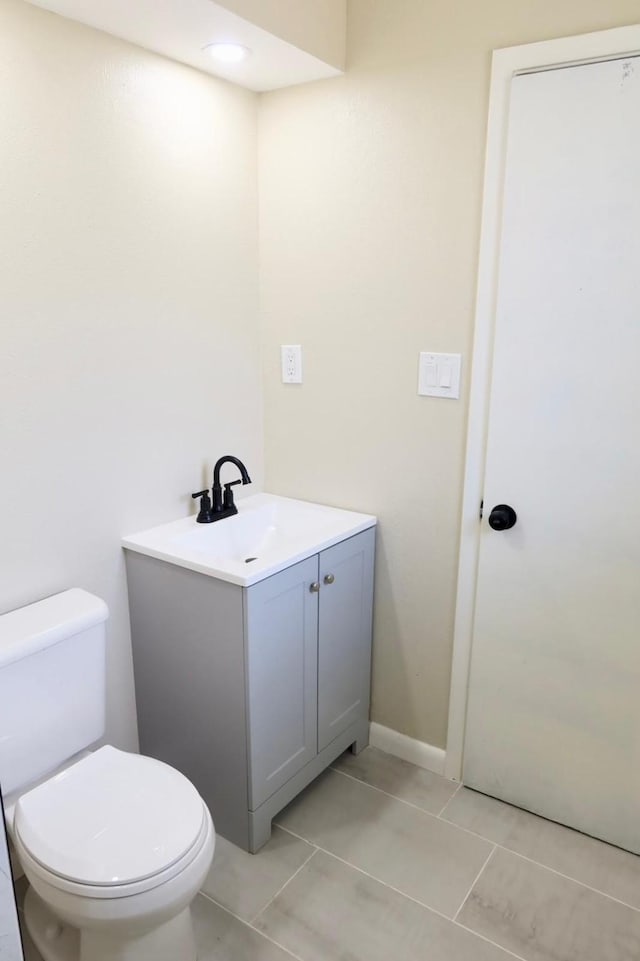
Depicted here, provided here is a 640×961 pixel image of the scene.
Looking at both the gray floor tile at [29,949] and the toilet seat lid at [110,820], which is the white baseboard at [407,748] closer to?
the toilet seat lid at [110,820]

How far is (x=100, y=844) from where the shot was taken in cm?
131

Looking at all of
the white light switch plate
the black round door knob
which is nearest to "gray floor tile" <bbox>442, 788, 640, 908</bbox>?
the black round door knob

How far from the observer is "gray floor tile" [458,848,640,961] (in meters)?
1.55

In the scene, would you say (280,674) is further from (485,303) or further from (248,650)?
(485,303)

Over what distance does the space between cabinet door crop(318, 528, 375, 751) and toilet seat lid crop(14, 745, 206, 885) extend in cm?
62

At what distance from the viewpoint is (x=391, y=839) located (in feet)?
6.15

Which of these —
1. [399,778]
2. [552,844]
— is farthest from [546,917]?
[399,778]

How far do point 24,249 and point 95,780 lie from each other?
1.25 m

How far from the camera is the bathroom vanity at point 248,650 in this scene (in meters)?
1.70

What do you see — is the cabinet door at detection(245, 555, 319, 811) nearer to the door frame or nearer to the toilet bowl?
the toilet bowl

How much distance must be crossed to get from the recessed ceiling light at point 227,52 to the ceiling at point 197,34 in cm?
2

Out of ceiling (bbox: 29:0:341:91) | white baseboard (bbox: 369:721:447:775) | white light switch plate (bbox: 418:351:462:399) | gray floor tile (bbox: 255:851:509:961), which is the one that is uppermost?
ceiling (bbox: 29:0:341:91)

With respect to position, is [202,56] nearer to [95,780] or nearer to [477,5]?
[477,5]

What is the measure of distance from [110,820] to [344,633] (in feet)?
2.90
